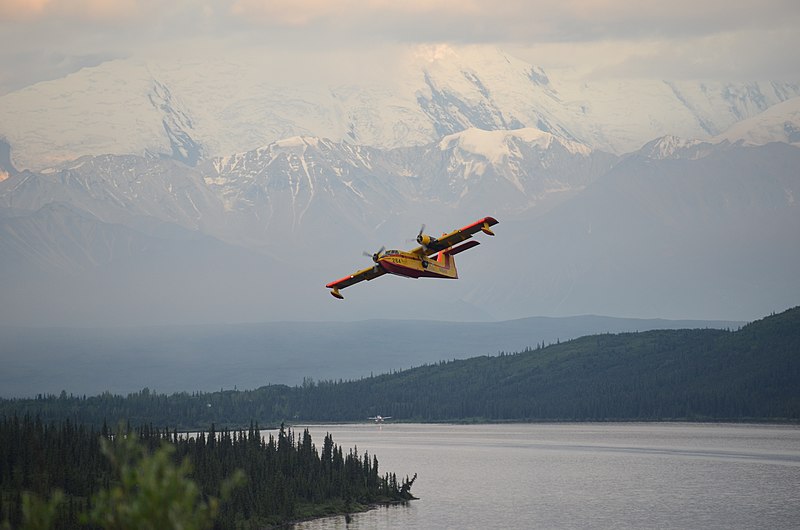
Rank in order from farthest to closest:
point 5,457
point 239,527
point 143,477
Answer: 1. point 5,457
2. point 239,527
3. point 143,477

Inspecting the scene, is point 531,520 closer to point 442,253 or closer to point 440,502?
point 440,502

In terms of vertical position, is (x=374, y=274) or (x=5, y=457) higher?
(x=374, y=274)

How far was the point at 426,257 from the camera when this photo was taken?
127562mm

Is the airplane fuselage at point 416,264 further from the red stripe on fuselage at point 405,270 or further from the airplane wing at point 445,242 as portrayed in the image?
the airplane wing at point 445,242

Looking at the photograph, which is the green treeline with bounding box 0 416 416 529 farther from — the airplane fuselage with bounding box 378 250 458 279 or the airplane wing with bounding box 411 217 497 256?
the airplane wing with bounding box 411 217 497 256

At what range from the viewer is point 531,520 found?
178 metres

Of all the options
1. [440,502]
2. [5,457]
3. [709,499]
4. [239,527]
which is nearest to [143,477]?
[239,527]

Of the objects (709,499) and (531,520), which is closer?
(531,520)

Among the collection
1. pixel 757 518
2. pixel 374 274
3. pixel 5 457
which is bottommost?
pixel 757 518

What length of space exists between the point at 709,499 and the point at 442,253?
87.8m

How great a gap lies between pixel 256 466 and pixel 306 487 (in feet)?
24.8

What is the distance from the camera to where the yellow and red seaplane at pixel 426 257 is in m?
123

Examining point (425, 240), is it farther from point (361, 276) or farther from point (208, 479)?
point (208, 479)

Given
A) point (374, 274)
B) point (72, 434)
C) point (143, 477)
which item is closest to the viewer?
point (143, 477)
